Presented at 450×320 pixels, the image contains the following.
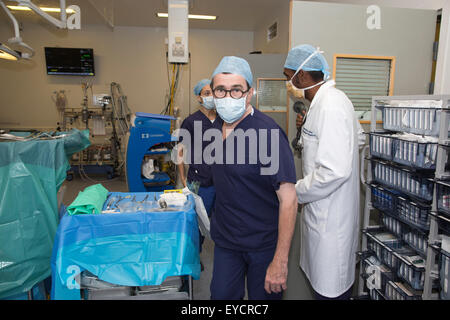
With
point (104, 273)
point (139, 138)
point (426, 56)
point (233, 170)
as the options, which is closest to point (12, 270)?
point (104, 273)

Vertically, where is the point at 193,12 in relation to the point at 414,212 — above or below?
above

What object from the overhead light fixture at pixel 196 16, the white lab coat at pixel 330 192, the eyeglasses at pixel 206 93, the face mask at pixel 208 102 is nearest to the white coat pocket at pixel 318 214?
the white lab coat at pixel 330 192

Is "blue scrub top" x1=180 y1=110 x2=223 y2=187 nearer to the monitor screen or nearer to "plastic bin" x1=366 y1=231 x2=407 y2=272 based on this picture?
"plastic bin" x1=366 y1=231 x2=407 y2=272

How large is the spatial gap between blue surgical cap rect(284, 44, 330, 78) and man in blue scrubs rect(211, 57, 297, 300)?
0.48 m

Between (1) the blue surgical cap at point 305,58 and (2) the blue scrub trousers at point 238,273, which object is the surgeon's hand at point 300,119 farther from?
(2) the blue scrub trousers at point 238,273

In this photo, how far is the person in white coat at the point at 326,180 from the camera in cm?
143

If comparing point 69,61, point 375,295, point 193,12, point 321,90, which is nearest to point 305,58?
point 321,90

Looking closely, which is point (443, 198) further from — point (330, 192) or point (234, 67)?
point (234, 67)

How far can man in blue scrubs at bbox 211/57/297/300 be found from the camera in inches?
47.1

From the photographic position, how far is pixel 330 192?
1469mm

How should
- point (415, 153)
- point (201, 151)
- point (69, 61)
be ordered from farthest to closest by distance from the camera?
point (69, 61)
point (201, 151)
point (415, 153)

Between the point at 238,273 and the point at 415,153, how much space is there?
42.4 inches
